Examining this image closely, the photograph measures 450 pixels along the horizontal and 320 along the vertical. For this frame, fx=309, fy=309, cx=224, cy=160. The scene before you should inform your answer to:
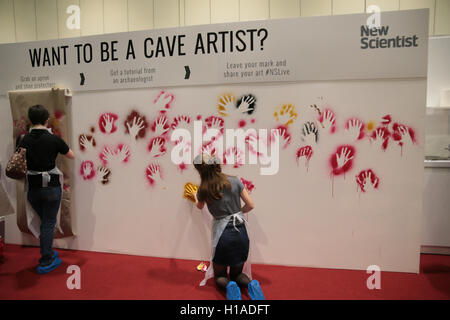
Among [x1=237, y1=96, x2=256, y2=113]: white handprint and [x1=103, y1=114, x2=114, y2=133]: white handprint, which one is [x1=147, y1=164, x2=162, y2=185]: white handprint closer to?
[x1=103, y1=114, x2=114, y2=133]: white handprint

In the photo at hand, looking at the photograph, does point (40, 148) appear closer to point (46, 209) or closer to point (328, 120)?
point (46, 209)

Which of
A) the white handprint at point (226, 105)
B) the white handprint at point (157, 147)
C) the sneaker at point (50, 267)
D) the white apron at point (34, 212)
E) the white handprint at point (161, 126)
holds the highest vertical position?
the white handprint at point (226, 105)

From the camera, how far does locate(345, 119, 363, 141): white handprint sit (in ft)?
8.25

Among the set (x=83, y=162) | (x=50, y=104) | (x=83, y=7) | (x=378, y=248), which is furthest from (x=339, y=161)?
(x=83, y=7)

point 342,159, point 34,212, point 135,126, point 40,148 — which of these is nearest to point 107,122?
point 135,126

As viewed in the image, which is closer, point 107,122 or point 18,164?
point 18,164

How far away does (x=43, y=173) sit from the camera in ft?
8.34

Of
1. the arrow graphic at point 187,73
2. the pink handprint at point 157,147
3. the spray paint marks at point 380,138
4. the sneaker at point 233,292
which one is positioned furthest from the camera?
the pink handprint at point 157,147

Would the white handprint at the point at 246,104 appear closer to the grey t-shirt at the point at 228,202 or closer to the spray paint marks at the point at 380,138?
the grey t-shirt at the point at 228,202

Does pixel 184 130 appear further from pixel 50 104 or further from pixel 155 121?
pixel 50 104

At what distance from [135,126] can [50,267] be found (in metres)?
1.43

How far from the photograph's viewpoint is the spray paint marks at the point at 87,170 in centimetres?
300

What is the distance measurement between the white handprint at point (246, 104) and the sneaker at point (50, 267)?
2.11 meters

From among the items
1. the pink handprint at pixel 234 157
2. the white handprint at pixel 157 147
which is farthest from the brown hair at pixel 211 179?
the white handprint at pixel 157 147
